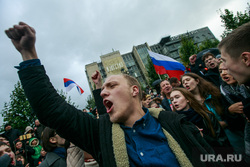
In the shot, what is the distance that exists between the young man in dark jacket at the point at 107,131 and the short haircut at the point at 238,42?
2.99 ft

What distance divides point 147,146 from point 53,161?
2053mm

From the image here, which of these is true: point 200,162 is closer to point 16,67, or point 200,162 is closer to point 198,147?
point 198,147

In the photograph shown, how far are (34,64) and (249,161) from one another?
116 inches

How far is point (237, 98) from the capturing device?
2.43 meters

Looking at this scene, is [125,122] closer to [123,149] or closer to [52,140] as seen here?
[123,149]

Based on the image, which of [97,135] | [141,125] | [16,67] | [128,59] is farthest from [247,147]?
[128,59]

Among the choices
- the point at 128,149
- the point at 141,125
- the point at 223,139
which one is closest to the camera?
the point at 128,149

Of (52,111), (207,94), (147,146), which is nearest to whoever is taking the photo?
(52,111)

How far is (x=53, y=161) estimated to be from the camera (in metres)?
2.44

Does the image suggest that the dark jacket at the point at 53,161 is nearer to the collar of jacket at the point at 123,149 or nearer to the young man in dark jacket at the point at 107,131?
the young man in dark jacket at the point at 107,131

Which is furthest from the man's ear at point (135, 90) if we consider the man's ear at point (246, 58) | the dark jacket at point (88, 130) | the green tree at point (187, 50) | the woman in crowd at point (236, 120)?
the green tree at point (187, 50)

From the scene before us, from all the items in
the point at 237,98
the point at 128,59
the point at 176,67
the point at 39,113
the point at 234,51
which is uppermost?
the point at 128,59

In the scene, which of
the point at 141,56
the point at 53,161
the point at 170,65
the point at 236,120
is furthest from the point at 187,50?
the point at 141,56

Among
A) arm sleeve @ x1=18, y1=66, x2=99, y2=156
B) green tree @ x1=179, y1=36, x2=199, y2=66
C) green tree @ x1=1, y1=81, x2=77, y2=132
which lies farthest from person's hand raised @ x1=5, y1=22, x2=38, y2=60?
green tree @ x1=179, y1=36, x2=199, y2=66
